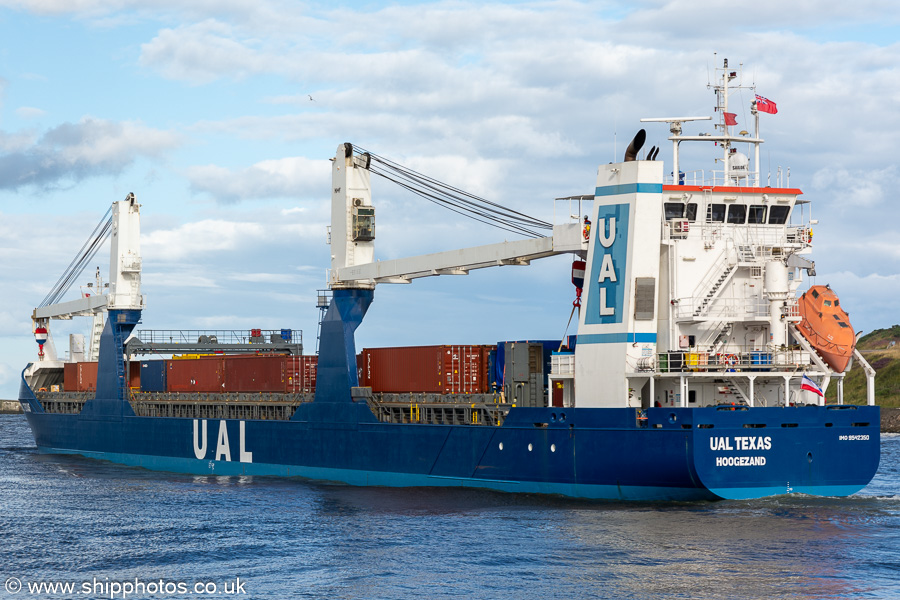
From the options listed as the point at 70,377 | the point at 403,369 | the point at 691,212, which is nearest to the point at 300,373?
the point at 403,369

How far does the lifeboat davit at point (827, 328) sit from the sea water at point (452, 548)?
3.98 m

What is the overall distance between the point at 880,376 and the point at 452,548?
7120 cm

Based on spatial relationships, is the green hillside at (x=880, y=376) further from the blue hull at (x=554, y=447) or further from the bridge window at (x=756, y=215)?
the bridge window at (x=756, y=215)

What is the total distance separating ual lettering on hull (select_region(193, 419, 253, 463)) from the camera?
44.9 meters

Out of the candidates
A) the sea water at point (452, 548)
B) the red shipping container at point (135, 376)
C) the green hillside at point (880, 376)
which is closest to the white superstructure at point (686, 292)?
the sea water at point (452, 548)

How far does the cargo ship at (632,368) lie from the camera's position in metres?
28.4

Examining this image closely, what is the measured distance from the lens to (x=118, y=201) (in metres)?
54.0

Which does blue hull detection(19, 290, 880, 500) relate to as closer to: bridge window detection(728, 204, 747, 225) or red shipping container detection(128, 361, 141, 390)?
bridge window detection(728, 204, 747, 225)

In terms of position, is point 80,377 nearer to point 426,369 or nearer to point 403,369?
point 403,369

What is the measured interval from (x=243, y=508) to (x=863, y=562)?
18.4 meters

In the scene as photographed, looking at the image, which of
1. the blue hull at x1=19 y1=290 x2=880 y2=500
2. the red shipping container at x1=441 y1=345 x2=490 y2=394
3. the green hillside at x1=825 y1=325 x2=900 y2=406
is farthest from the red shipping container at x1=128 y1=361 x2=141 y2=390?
the green hillside at x1=825 y1=325 x2=900 y2=406

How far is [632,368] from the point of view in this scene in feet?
96.6

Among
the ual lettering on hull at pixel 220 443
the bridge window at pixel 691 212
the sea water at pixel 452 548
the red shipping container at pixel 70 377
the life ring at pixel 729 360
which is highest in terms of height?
the bridge window at pixel 691 212

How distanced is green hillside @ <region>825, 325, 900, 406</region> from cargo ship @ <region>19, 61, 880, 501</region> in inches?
1933
